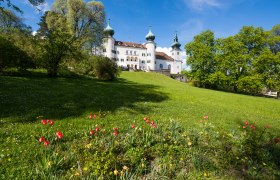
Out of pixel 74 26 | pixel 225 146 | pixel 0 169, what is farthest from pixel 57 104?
pixel 74 26

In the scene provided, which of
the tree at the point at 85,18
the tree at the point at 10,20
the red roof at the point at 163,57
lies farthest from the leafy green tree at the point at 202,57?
the red roof at the point at 163,57

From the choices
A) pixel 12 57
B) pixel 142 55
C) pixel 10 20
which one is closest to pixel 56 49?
pixel 12 57

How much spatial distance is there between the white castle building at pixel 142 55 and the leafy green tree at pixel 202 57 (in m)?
38.6

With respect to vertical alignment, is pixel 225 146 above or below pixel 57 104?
below

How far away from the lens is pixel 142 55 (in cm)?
8562

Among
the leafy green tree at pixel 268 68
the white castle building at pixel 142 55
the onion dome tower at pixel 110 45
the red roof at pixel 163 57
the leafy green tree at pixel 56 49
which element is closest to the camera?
the leafy green tree at pixel 56 49

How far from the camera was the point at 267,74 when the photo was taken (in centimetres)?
3212

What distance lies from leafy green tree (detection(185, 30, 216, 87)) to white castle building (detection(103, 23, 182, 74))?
38568 millimetres

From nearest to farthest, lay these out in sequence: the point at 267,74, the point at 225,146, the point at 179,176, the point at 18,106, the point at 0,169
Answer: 1. the point at 0,169
2. the point at 179,176
3. the point at 225,146
4. the point at 18,106
5. the point at 267,74

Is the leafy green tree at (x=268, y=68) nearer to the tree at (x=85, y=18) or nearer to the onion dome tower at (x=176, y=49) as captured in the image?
the tree at (x=85, y=18)

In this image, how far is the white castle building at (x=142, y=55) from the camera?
255 ft

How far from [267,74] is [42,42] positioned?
38.8 meters

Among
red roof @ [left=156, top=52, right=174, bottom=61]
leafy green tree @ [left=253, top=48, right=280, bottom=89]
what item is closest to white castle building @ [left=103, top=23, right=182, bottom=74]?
red roof @ [left=156, top=52, right=174, bottom=61]

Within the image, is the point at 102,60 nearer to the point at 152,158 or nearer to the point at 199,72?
the point at 152,158
